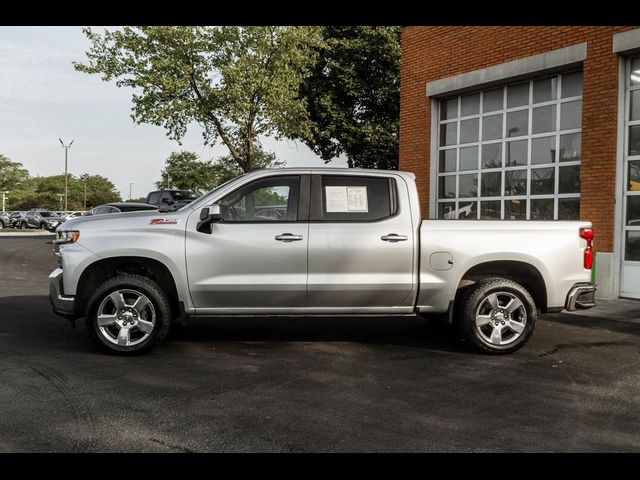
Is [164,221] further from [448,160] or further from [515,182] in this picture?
[448,160]

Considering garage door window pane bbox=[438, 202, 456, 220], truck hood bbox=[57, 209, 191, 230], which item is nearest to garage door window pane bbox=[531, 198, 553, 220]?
garage door window pane bbox=[438, 202, 456, 220]

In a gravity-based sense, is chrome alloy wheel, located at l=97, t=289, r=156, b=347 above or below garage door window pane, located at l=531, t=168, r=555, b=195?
below

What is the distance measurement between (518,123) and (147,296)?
345 inches

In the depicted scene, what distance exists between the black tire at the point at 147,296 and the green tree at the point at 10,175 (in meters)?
115

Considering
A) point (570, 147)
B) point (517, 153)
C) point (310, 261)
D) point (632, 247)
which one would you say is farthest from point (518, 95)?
point (310, 261)

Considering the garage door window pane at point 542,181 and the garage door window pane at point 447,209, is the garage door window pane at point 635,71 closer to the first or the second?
the garage door window pane at point 542,181

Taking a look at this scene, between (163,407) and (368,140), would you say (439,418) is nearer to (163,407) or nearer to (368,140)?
(163,407)

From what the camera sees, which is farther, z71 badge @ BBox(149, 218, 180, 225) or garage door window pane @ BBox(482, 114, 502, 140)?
garage door window pane @ BBox(482, 114, 502, 140)

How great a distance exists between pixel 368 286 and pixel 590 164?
6.37 metres

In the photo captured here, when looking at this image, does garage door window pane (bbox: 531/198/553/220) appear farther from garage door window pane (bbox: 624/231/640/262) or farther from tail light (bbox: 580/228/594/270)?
tail light (bbox: 580/228/594/270)

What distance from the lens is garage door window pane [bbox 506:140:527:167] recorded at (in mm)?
12188

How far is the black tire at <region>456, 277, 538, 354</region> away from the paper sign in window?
1475mm

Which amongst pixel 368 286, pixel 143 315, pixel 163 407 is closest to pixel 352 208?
pixel 368 286
